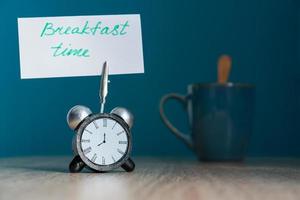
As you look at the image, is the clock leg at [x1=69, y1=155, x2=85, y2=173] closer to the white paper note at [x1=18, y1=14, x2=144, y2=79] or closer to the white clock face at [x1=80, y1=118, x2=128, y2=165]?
the white clock face at [x1=80, y1=118, x2=128, y2=165]

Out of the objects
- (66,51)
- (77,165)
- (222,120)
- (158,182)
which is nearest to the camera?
(158,182)

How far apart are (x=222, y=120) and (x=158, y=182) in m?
0.31

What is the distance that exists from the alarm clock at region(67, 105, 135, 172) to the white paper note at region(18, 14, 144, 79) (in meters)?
0.35

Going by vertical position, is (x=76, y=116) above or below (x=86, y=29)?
below

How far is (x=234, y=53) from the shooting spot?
3.58 ft

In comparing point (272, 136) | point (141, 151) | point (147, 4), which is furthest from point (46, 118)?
→ point (272, 136)

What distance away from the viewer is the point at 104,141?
0.73 meters

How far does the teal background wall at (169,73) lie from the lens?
42.6 inches

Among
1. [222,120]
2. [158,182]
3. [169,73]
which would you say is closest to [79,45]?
[169,73]

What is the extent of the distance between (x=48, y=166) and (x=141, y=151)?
31cm

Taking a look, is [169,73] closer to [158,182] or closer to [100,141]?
[100,141]

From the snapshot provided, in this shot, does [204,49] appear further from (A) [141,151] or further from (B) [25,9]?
(B) [25,9]

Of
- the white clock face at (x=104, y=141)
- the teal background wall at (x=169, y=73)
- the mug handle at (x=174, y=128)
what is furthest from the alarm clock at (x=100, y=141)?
the teal background wall at (x=169, y=73)

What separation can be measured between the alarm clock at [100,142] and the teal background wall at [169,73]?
35 cm
